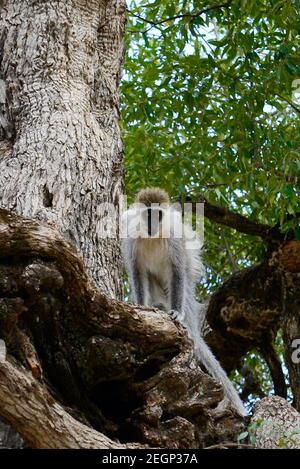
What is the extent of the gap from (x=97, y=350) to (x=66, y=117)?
1718mm

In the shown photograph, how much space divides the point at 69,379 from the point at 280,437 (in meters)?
1.08

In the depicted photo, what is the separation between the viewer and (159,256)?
7.08 meters

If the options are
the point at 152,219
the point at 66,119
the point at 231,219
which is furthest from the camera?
the point at 231,219

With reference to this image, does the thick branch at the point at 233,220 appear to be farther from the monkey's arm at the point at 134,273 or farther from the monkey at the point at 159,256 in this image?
the monkey's arm at the point at 134,273

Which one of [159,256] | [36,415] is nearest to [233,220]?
[159,256]

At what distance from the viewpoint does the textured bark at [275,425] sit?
418 cm

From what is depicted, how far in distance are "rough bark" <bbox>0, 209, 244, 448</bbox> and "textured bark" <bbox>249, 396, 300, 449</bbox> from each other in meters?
0.22

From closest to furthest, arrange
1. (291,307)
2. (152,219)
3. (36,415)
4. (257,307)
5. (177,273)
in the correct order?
(36,415) → (152,219) → (177,273) → (291,307) → (257,307)

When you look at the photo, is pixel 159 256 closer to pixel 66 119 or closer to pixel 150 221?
pixel 150 221

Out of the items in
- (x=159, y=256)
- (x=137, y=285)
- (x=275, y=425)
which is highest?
(x=159, y=256)

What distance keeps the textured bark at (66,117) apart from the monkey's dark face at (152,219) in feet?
3.88

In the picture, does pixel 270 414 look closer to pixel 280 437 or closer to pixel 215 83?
pixel 280 437

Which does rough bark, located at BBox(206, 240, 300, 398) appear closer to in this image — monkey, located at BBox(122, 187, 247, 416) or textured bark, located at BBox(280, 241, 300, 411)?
textured bark, located at BBox(280, 241, 300, 411)

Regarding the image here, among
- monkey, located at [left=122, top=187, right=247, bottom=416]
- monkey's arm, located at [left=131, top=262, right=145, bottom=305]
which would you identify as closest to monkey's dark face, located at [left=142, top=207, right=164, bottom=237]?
monkey, located at [left=122, top=187, right=247, bottom=416]
